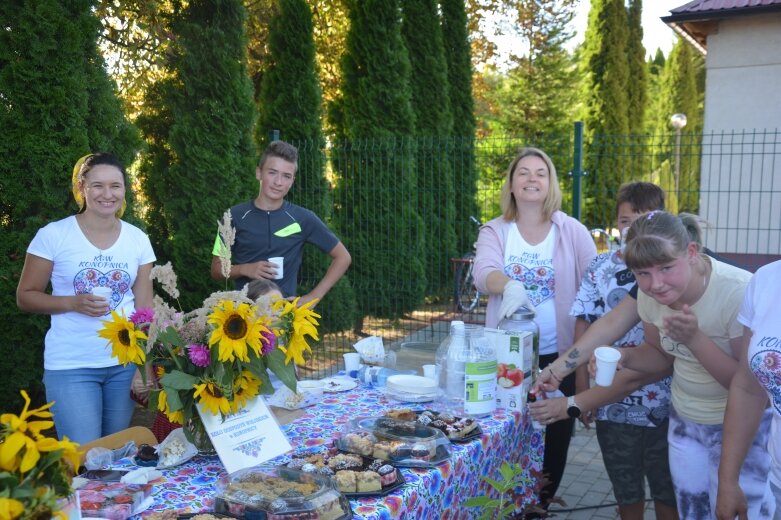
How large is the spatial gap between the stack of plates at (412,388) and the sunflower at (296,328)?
0.78 m

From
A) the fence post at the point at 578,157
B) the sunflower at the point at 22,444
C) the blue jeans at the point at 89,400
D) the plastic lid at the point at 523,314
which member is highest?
the fence post at the point at 578,157

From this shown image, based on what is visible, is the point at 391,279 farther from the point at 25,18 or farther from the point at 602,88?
the point at 602,88

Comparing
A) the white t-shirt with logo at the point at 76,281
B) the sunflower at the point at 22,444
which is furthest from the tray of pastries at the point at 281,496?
the white t-shirt with logo at the point at 76,281

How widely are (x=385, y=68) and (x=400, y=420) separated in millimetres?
7411

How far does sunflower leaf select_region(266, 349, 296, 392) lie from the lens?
195 cm

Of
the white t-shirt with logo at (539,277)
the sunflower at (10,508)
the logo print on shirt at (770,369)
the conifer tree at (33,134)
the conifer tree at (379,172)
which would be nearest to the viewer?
the sunflower at (10,508)

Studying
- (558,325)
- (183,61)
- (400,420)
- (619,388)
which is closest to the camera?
(400,420)

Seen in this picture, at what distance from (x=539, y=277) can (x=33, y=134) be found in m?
3.37

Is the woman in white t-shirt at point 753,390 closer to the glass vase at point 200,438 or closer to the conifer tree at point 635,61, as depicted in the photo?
the glass vase at point 200,438

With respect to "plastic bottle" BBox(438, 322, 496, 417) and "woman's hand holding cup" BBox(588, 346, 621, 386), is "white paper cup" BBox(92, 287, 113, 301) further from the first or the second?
"woman's hand holding cup" BBox(588, 346, 621, 386)

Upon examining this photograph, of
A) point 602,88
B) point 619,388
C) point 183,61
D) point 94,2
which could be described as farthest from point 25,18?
point 602,88

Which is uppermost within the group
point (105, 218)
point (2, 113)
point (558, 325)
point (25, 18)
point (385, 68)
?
point (385, 68)

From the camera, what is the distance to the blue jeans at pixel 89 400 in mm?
2803

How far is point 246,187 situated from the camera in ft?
20.6
